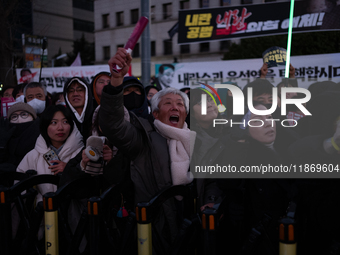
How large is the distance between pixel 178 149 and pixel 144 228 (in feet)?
1.91

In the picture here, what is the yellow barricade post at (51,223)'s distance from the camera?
224cm

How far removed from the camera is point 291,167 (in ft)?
6.20

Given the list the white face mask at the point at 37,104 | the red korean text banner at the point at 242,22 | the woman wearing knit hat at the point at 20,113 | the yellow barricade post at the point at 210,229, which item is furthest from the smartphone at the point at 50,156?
the red korean text banner at the point at 242,22

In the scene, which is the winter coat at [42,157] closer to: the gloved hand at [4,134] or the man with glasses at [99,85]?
the gloved hand at [4,134]

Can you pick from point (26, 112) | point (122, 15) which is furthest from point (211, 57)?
point (26, 112)

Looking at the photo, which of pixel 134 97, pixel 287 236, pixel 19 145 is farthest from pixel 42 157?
pixel 287 236

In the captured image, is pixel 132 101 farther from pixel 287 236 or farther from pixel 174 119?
pixel 287 236

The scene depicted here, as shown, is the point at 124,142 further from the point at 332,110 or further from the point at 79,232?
the point at 332,110

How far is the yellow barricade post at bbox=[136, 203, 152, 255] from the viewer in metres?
1.96

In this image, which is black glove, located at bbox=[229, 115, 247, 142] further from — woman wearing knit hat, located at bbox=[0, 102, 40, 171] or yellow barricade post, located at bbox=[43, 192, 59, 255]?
woman wearing knit hat, located at bbox=[0, 102, 40, 171]

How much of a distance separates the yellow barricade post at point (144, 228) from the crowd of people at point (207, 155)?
0.15 meters

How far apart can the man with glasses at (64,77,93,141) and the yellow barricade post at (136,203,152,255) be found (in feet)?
4.81

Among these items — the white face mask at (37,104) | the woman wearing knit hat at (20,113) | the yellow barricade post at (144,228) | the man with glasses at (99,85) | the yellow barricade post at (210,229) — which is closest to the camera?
the yellow barricade post at (210,229)

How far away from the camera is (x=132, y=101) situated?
10.5ft
